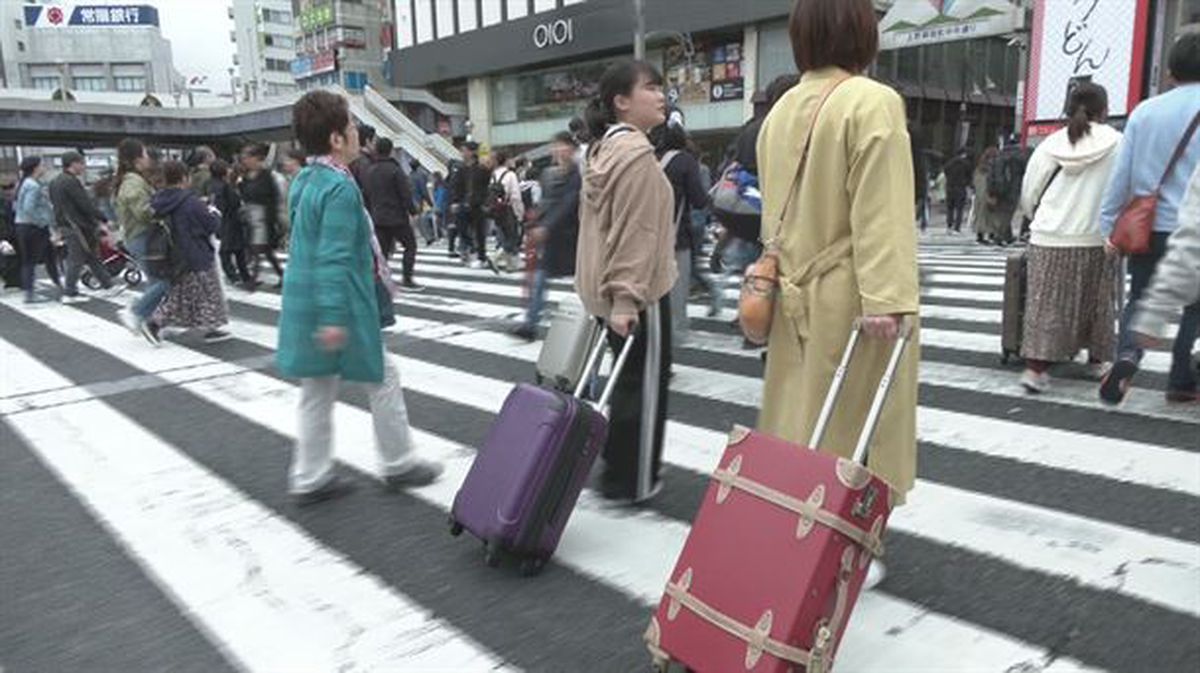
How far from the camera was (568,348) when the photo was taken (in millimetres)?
3201

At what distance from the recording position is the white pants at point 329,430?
3.62 meters

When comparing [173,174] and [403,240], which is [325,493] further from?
[403,240]

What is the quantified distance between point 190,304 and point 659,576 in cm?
608

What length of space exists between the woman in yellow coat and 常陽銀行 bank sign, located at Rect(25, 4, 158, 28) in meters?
112

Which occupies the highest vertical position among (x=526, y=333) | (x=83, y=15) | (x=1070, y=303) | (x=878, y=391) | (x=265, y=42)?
(x=83, y=15)

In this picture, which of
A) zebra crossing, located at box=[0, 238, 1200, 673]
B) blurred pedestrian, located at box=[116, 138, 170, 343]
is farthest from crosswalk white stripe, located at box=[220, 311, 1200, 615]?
blurred pedestrian, located at box=[116, 138, 170, 343]

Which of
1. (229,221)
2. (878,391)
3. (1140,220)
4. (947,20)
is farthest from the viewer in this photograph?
(947,20)

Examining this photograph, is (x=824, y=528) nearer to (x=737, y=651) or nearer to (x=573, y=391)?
(x=737, y=651)

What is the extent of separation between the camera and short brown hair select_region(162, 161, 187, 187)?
7.30m

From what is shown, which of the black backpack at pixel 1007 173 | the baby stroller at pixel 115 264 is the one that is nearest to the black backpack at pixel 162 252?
the baby stroller at pixel 115 264

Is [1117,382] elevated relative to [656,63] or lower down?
lower down

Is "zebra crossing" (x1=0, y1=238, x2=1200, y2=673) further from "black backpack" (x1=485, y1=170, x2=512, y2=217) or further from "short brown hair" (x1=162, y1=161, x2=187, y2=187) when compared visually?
"black backpack" (x1=485, y1=170, x2=512, y2=217)

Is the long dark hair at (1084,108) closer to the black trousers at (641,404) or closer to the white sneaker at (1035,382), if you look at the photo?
the white sneaker at (1035,382)

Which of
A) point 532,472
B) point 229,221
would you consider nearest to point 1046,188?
point 532,472
